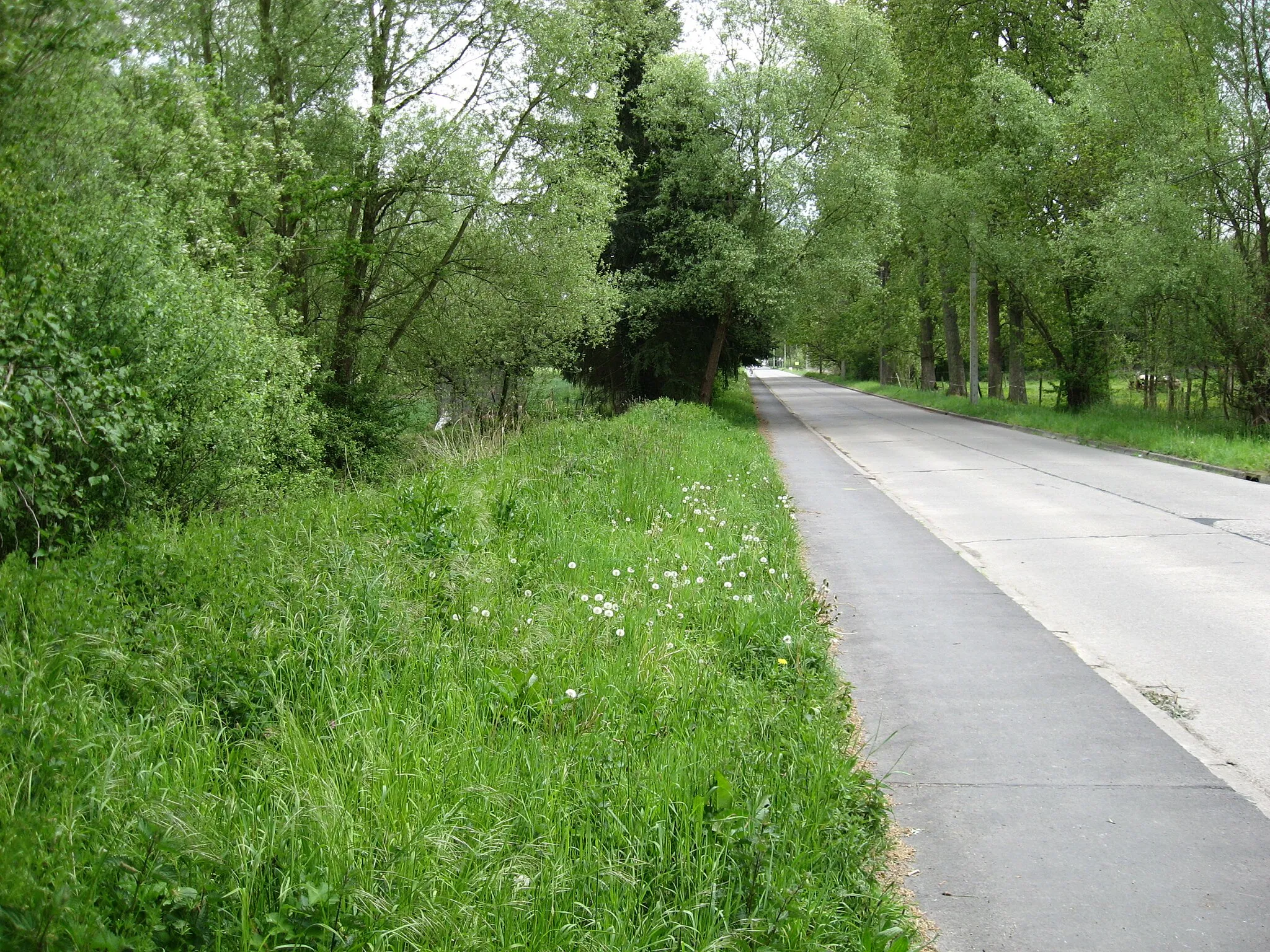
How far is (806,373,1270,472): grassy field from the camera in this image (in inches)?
658

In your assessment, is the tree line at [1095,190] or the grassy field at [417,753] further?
the tree line at [1095,190]

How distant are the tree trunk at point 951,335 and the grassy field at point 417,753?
32.2 m

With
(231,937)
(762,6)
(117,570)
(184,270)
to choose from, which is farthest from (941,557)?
(762,6)

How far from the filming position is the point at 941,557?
9695 millimetres

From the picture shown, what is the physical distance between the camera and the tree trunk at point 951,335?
37.1 meters

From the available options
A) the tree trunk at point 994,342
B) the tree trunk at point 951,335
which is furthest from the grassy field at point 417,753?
the tree trunk at point 951,335

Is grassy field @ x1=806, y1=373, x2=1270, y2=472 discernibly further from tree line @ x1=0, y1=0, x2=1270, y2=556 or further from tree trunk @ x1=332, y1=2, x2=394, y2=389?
tree trunk @ x1=332, y1=2, x2=394, y2=389

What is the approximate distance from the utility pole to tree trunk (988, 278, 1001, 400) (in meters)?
0.89

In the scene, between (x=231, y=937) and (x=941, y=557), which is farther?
(x=941, y=557)

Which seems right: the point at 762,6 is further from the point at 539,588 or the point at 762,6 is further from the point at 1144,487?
the point at 539,588

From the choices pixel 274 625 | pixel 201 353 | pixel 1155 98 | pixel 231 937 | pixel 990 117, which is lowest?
pixel 231 937

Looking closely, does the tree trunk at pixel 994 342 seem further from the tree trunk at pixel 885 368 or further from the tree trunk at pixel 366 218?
the tree trunk at pixel 366 218

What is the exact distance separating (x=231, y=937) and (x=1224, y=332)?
22.1 meters

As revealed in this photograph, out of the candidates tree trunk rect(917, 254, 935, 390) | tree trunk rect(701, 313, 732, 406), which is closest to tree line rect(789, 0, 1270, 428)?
tree trunk rect(917, 254, 935, 390)
